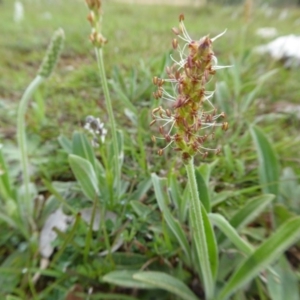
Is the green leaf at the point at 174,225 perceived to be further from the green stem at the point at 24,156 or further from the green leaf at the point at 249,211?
the green stem at the point at 24,156

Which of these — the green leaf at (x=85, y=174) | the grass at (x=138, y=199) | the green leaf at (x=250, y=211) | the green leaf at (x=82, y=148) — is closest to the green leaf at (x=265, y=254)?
the grass at (x=138, y=199)

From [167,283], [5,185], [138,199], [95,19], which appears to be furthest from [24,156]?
[167,283]

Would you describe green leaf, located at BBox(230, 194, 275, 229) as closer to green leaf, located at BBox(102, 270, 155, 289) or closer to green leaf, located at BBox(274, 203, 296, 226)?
green leaf, located at BBox(274, 203, 296, 226)

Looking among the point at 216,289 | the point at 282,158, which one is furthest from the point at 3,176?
the point at 282,158

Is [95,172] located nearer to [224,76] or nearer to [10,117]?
[10,117]

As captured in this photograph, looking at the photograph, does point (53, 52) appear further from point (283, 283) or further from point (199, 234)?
point (283, 283)
